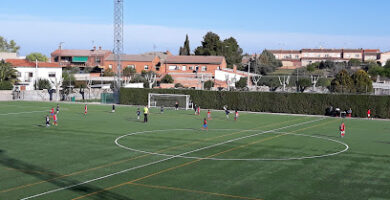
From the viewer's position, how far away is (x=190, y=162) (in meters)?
26.0

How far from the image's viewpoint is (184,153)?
94.6 feet

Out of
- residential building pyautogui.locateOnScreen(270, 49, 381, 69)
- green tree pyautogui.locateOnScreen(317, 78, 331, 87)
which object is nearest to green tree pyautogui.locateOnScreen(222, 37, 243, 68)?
residential building pyautogui.locateOnScreen(270, 49, 381, 69)

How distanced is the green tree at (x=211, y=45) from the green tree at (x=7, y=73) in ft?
219

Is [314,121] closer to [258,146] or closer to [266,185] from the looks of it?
[258,146]

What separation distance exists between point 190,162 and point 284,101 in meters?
38.7

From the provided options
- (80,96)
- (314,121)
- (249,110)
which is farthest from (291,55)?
(314,121)

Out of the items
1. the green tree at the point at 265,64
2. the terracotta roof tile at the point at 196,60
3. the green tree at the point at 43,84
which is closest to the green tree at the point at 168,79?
the terracotta roof tile at the point at 196,60

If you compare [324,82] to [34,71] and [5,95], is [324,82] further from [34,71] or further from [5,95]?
[5,95]

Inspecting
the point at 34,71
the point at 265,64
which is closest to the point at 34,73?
the point at 34,71

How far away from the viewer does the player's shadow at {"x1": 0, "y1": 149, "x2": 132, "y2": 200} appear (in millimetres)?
19030

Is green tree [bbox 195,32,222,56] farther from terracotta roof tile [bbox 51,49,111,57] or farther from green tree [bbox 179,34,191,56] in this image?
terracotta roof tile [bbox 51,49,111,57]

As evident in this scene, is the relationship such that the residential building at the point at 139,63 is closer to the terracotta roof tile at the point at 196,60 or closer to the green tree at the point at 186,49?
the terracotta roof tile at the point at 196,60

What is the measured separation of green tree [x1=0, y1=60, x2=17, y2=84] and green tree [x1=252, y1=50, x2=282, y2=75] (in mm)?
67822

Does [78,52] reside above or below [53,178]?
above
